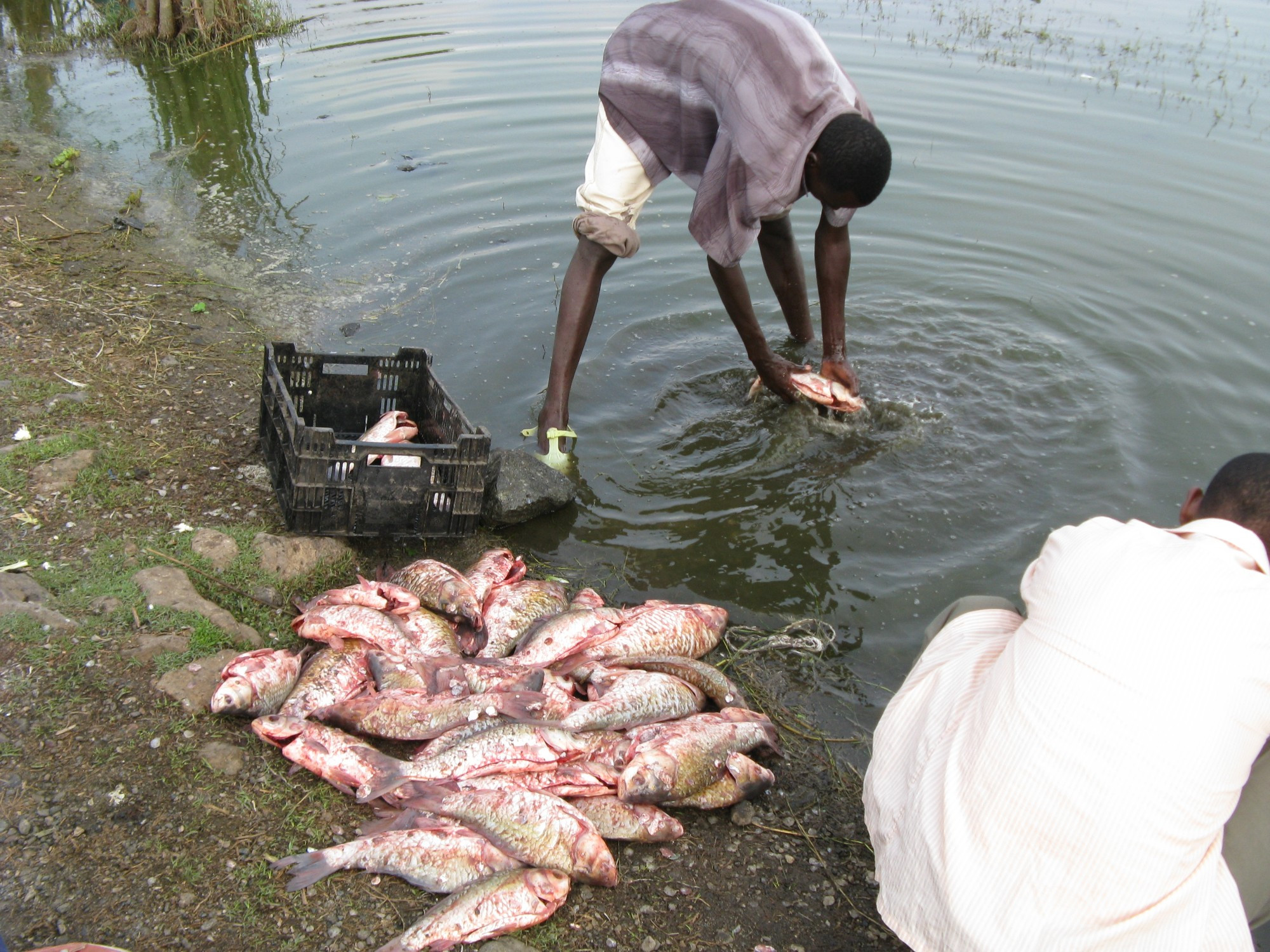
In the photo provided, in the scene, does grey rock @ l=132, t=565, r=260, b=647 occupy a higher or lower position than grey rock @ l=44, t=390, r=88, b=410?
lower

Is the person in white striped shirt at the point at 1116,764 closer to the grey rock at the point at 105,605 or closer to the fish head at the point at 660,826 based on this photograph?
the fish head at the point at 660,826

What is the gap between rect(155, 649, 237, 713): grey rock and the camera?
3.52 meters

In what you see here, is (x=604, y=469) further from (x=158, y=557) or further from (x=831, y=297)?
(x=158, y=557)

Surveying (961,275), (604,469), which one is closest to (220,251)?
(604,469)

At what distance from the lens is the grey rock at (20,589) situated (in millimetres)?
3754

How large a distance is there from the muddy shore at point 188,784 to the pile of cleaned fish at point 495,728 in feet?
0.38

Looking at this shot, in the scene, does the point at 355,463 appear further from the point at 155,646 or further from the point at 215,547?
the point at 155,646

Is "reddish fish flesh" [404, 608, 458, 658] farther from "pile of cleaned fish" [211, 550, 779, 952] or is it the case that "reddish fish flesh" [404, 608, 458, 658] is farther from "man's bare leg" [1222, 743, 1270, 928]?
"man's bare leg" [1222, 743, 1270, 928]

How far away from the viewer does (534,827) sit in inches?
124

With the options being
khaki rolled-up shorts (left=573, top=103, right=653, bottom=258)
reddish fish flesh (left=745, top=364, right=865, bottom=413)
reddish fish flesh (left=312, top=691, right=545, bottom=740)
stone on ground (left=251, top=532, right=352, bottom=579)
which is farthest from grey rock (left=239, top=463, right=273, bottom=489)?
reddish fish flesh (left=745, top=364, right=865, bottom=413)

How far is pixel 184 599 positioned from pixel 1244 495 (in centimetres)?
378

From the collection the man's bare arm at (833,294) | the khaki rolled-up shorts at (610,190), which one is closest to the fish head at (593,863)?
the khaki rolled-up shorts at (610,190)

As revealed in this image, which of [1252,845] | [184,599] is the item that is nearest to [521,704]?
[184,599]

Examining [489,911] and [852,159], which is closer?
[489,911]
